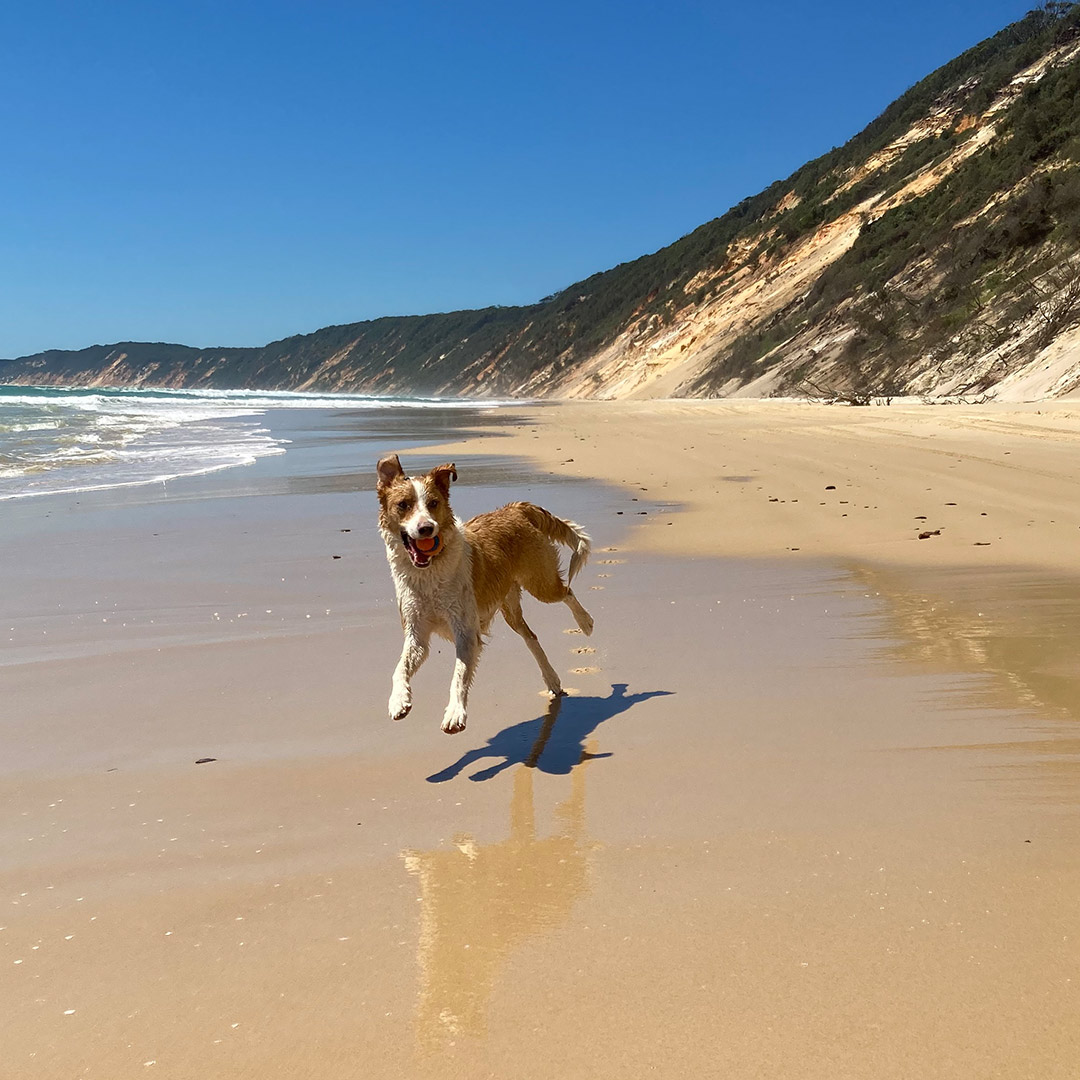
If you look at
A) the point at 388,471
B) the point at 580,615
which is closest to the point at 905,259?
the point at 580,615

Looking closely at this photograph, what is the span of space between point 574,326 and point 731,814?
101 m

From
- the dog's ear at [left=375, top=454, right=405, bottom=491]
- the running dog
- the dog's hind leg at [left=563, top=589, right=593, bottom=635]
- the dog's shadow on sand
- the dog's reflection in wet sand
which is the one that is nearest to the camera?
the dog's reflection in wet sand

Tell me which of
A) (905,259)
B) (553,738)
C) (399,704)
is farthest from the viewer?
(905,259)

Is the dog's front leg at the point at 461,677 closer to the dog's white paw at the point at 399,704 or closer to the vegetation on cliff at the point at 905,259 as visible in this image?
the dog's white paw at the point at 399,704

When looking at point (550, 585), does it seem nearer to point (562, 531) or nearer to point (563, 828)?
point (562, 531)

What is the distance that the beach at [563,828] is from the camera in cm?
236

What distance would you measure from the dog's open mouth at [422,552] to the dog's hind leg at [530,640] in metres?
0.76

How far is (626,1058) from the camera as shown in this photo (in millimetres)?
2240

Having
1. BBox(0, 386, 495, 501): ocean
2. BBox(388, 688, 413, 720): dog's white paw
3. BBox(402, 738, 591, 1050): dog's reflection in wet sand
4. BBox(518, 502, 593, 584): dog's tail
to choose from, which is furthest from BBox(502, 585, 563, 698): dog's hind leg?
BBox(0, 386, 495, 501): ocean

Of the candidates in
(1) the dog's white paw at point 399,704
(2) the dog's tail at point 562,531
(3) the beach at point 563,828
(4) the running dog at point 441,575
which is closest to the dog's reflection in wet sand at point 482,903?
(3) the beach at point 563,828

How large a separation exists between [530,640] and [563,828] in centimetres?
177

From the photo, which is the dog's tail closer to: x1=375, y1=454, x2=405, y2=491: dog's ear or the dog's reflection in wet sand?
x1=375, y1=454, x2=405, y2=491: dog's ear

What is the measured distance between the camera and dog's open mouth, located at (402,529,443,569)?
4.66 metres

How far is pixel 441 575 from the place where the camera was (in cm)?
479
